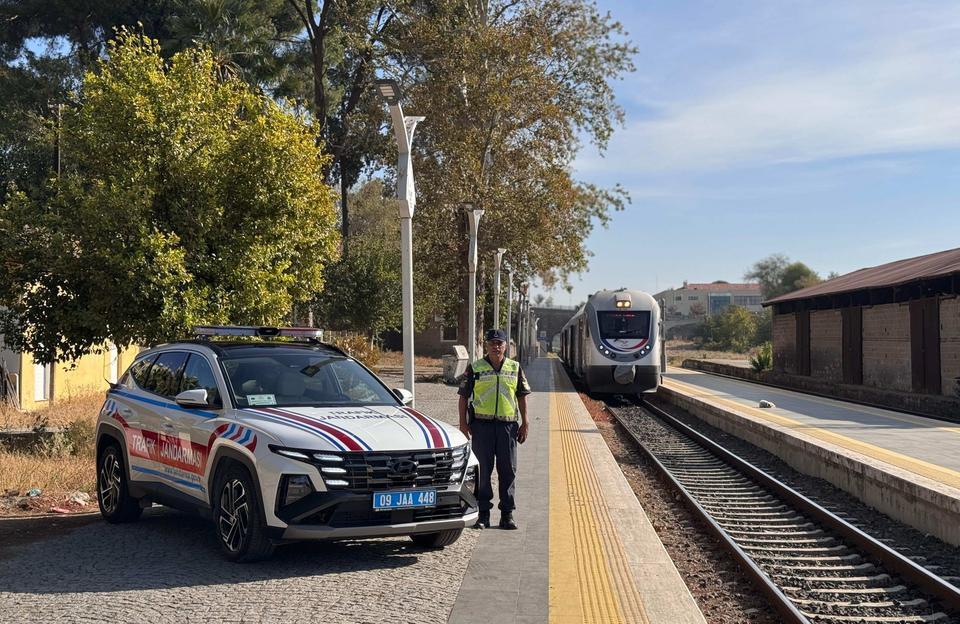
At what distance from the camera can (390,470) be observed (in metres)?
6.95

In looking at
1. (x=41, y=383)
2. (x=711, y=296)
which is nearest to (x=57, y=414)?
(x=41, y=383)

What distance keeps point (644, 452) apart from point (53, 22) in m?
31.5

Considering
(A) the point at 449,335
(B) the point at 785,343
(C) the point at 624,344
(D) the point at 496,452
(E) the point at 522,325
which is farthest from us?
(A) the point at 449,335

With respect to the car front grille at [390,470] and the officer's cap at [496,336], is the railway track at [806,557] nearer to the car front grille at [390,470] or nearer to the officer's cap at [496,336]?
the car front grille at [390,470]

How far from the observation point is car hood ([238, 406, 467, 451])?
6863 millimetres

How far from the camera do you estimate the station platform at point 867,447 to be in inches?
399

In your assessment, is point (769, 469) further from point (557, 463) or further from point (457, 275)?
point (457, 275)

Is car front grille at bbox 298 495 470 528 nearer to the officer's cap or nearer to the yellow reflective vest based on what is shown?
the yellow reflective vest

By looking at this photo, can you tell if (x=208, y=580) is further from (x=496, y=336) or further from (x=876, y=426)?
(x=876, y=426)

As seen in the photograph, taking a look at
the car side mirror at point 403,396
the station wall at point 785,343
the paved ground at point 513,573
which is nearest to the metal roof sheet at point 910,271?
the station wall at point 785,343

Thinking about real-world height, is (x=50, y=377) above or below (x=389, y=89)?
below

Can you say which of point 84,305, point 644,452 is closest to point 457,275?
point 644,452

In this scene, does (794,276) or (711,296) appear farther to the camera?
(711,296)

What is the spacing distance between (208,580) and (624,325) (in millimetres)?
22154
